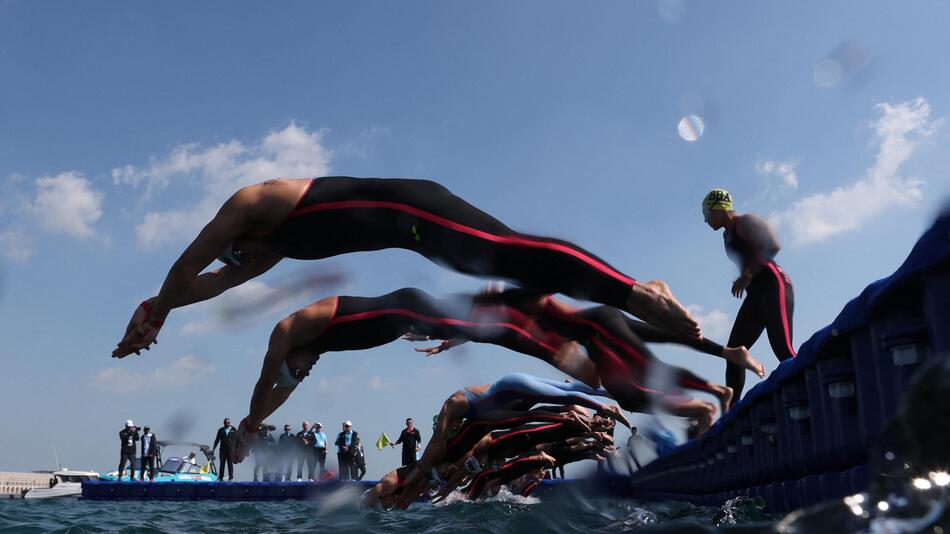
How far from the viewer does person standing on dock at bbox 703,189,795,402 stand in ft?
19.1

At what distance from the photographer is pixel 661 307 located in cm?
300

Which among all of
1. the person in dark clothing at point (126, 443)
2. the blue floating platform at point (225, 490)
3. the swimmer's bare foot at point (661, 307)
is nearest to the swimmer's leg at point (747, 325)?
the swimmer's bare foot at point (661, 307)

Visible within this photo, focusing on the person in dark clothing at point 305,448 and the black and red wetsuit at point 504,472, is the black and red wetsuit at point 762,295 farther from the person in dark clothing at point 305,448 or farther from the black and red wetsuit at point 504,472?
the person in dark clothing at point 305,448

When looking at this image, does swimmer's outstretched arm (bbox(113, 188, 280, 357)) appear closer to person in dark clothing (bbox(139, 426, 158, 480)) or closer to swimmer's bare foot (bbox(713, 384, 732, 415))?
swimmer's bare foot (bbox(713, 384, 732, 415))

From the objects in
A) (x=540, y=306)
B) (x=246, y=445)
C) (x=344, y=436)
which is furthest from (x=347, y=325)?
(x=344, y=436)

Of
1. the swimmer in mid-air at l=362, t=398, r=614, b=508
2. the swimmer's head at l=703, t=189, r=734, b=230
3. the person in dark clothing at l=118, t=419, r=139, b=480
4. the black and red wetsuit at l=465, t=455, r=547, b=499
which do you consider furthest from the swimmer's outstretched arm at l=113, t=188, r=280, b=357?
the person in dark clothing at l=118, t=419, r=139, b=480

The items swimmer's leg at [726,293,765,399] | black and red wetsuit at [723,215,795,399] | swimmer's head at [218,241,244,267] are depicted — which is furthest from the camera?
swimmer's leg at [726,293,765,399]

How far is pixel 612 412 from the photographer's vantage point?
990 cm

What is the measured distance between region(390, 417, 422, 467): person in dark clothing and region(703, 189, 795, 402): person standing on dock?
418 inches

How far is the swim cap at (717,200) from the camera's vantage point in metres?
5.98

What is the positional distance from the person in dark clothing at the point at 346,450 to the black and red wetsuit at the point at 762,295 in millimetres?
12147

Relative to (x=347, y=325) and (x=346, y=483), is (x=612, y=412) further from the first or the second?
(x=346, y=483)

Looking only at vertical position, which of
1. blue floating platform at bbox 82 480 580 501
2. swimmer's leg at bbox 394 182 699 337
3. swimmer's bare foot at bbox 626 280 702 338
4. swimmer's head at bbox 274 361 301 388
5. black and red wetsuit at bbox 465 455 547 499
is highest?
swimmer's leg at bbox 394 182 699 337

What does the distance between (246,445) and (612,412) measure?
20.5 feet
